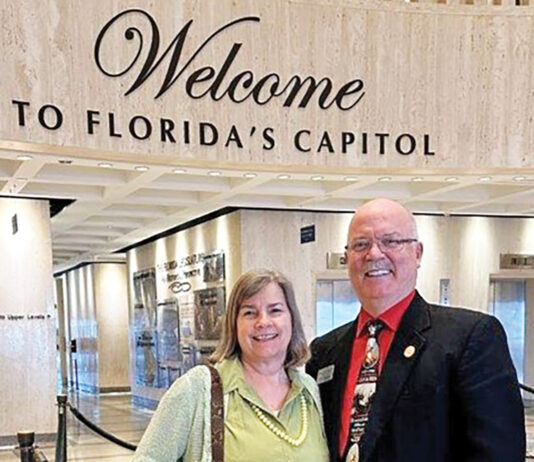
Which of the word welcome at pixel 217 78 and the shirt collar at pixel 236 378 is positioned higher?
the word welcome at pixel 217 78

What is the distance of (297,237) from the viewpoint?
32.9ft

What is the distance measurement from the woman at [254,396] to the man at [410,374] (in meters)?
0.13

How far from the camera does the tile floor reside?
7625 millimetres

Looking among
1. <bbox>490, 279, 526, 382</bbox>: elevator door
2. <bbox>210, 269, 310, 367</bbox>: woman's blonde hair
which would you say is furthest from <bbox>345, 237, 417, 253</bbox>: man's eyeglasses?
<bbox>490, 279, 526, 382</bbox>: elevator door

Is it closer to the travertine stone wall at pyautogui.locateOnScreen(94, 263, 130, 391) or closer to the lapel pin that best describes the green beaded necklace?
the lapel pin

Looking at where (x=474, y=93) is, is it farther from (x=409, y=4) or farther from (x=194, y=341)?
(x=194, y=341)

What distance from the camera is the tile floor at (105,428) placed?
7.62 metres

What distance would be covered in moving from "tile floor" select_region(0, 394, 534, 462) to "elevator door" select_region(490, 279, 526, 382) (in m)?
1.00

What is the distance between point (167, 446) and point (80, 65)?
430 centimetres

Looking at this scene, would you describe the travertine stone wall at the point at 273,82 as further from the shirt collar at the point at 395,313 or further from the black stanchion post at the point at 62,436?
the shirt collar at the point at 395,313

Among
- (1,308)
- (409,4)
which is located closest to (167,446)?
(409,4)

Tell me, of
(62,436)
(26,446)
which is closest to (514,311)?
(62,436)

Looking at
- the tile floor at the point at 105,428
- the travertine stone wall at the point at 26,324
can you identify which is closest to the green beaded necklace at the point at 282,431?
the tile floor at the point at 105,428

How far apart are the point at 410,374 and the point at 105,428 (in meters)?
9.51
